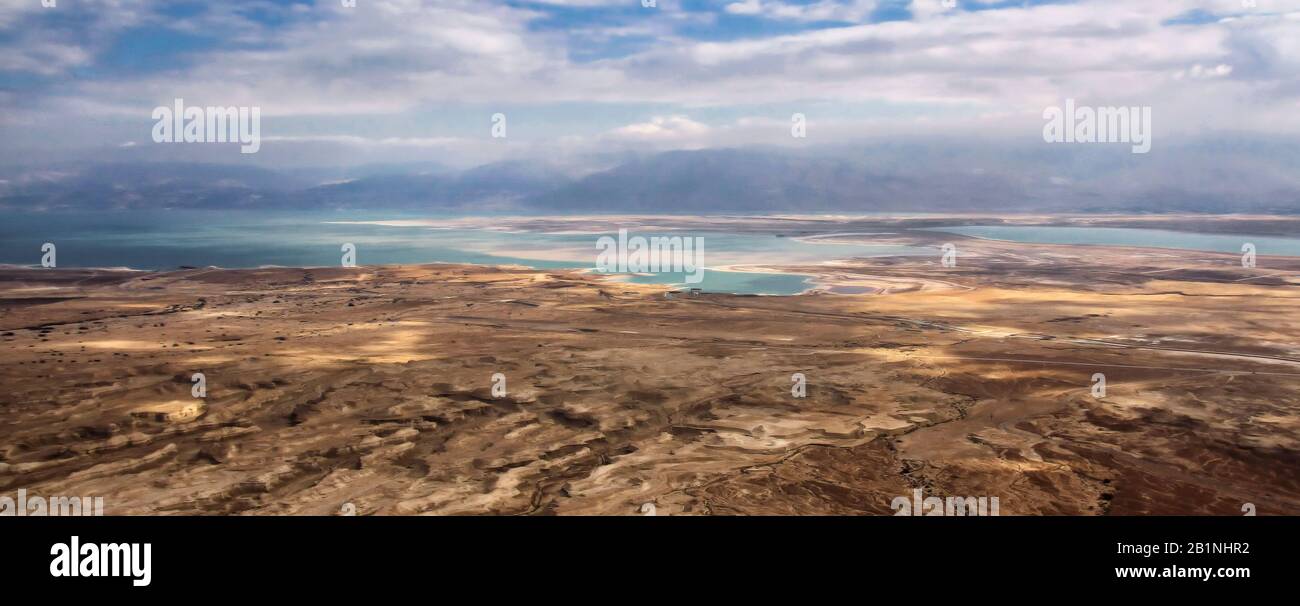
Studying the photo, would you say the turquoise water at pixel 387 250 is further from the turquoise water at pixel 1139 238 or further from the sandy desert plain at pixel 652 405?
the turquoise water at pixel 1139 238

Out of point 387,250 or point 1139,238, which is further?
point 1139,238

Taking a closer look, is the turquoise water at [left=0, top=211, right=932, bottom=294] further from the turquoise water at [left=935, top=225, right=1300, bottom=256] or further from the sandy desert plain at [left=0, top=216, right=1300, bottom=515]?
the turquoise water at [left=935, top=225, right=1300, bottom=256]

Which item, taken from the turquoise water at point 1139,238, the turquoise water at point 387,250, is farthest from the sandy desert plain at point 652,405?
the turquoise water at point 1139,238

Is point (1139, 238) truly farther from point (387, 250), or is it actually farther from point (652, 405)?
point (652, 405)

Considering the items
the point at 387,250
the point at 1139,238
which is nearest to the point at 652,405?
the point at 387,250

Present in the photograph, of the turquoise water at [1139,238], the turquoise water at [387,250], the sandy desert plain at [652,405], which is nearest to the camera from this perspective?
the sandy desert plain at [652,405]

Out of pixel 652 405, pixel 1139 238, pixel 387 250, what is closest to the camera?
pixel 652 405

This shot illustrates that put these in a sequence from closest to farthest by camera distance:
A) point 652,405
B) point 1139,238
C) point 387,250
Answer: point 652,405
point 387,250
point 1139,238
